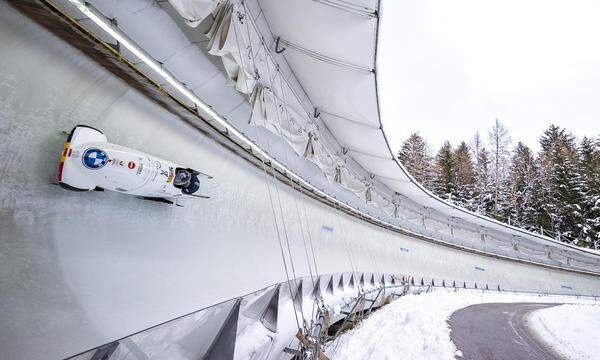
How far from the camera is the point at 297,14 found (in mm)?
4285

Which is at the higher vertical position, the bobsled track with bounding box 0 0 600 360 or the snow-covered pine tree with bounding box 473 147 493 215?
the snow-covered pine tree with bounding box 473 147 493 215

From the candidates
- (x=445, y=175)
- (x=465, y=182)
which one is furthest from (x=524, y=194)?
(x=445, y=175)

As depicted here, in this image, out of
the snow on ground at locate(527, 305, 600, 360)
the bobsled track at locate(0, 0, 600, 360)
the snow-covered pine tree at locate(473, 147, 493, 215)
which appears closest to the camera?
the bobsled track at locate(0, 0, 600, 360)

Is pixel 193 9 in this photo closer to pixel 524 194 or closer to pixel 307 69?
pixel 307 69

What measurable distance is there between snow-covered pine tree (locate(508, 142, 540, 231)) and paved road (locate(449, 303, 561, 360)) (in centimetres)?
2772

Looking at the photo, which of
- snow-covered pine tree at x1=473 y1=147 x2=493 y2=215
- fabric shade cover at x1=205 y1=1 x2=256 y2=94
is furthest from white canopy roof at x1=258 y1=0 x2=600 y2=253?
snow-covered pine tree at x1=473 y1=147 x2=493 y2=215

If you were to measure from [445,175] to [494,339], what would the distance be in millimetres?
31150

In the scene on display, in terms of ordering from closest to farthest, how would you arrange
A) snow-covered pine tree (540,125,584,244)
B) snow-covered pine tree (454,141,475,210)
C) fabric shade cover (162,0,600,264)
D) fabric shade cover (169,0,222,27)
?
fabric shade cover (169,0,222,27), fabric shade cover (162,0,600,264), snow-covered pine tree (540,125,584,244), snow-covered pine tree (454,141,475,210)

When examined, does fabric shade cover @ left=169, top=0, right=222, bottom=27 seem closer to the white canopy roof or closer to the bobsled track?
the bobsled track

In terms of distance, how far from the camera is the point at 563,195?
94.1 feet

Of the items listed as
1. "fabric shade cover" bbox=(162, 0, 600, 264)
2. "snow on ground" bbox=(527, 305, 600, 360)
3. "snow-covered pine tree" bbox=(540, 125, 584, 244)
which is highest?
"snow-covered pine tree" bbox=(540, 125, 584, 244)

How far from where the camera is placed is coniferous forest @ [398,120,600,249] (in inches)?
1097

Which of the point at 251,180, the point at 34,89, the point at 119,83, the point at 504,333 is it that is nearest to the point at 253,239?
the point at 251,180

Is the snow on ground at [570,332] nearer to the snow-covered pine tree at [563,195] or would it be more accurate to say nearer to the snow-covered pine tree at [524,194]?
the snow-covered pine tree at [563,195]
